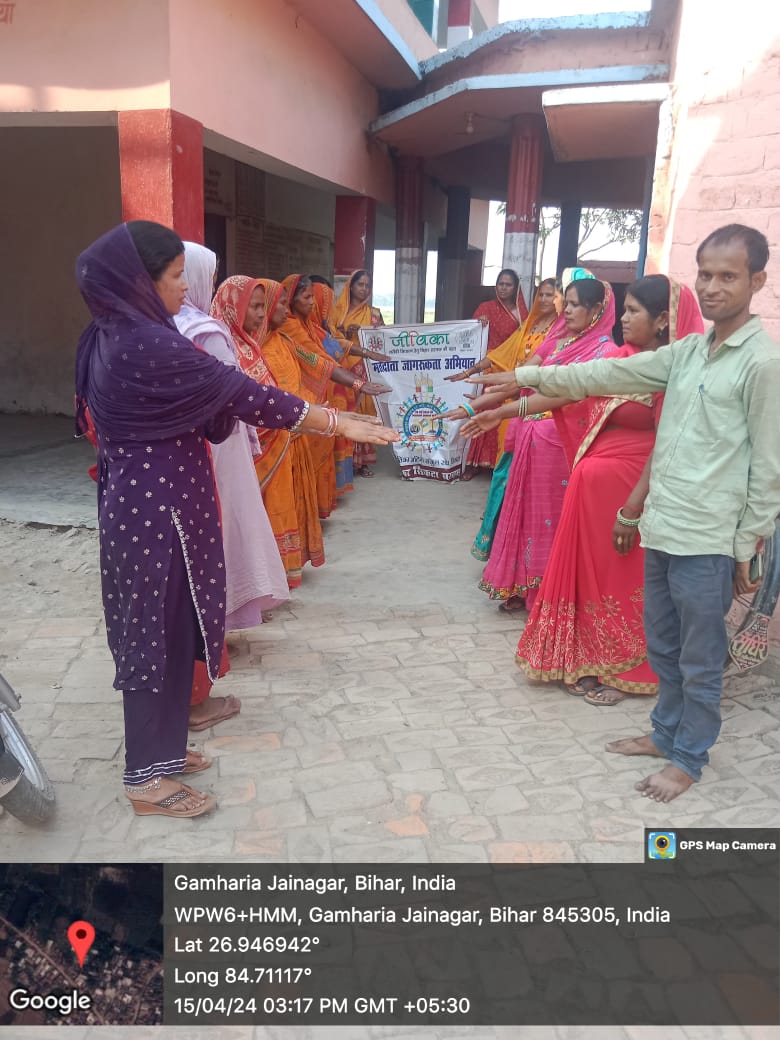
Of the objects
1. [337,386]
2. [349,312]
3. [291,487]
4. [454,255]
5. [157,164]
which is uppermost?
[454,255]

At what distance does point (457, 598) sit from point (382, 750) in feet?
5.67

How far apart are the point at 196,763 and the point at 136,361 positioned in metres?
1.45

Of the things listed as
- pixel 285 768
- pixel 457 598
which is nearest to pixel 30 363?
pixel 457 598

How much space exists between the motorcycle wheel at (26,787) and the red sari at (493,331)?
209 inches

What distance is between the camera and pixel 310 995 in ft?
6.23

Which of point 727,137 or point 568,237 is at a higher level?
point 568,237

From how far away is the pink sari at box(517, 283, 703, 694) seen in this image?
3.22 metres

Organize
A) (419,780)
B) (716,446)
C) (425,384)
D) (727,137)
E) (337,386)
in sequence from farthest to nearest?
1. (425,384)
2. (337,386)
3. (727,137)
4. (419,780)
5. (716,446)

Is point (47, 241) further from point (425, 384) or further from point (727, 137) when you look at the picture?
point (727, 137)

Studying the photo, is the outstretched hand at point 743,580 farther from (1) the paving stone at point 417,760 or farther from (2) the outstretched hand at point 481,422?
(1) the paving stone at point 417,760

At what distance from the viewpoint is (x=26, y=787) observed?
91.6 inches

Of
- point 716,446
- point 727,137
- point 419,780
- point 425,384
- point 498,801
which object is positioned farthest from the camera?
point 425,384

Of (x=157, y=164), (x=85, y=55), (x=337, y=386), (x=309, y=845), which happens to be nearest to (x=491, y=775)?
(x=309, y=845)

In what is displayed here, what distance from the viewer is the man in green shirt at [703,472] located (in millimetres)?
2334
